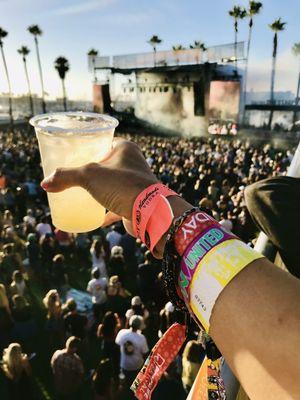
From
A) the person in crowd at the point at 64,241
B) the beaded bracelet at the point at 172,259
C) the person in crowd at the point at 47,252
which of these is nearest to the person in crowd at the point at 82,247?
the person in crowd at the point at 64,241

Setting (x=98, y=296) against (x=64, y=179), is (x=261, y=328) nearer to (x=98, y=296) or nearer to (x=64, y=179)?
(x=64, y=179)

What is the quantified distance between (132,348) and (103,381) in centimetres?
63

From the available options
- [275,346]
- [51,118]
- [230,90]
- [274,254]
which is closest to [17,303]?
[51,118]

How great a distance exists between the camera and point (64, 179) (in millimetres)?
1270

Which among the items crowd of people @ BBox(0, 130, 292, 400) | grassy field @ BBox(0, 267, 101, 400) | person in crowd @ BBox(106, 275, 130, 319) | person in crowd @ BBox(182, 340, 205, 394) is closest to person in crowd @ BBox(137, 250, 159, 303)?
crowd of people @ BBox(0, 130, 292, 400)

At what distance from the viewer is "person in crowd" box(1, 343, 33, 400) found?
14.5ft

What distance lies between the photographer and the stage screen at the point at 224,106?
120ft

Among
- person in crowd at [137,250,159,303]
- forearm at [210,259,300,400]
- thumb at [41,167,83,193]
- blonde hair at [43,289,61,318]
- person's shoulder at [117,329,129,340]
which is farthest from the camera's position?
person in crowd at [137,250,159,303]

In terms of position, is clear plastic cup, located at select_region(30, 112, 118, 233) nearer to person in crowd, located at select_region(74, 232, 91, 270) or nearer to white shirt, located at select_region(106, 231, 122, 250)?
white shirt, located at select_region(106, 231, 122, 250)

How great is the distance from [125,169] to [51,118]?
0.92 metres

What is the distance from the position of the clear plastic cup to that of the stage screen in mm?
35832

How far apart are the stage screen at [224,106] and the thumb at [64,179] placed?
36367mm

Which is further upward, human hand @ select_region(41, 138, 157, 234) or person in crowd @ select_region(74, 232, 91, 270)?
human hand @ select_region(41, 138, 157, 234)

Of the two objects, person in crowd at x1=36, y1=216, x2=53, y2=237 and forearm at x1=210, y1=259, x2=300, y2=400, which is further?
person in crowd at x1=36, y1=216, x2=53, y2=237
